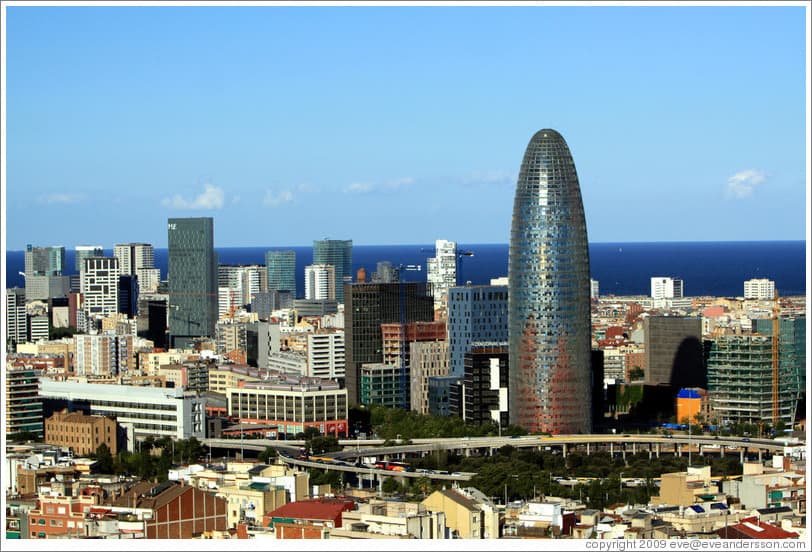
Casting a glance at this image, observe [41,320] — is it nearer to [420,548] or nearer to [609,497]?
[609,497]

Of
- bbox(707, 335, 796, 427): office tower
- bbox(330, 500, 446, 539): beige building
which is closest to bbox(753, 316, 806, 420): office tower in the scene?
bbox(707, 335, 796, 427): office tower

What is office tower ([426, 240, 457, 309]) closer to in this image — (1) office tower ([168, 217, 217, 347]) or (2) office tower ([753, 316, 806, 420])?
(1) office tower ([168, 217, 217, 347])

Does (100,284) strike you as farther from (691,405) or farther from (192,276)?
(691,405)

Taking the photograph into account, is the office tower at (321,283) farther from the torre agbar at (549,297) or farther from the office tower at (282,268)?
the torre agbar at (549,297)

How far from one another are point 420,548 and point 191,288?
47165 millimetres

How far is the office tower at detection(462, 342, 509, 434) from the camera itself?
114 feet

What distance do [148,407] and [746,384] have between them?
1041 centimetres

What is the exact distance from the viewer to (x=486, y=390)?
115 feet

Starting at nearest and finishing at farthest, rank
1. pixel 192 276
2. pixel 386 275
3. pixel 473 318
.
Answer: pixel 473 318 → pixel 386 275 → pixel 192 276

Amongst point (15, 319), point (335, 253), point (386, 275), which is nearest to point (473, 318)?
point (386, 275)

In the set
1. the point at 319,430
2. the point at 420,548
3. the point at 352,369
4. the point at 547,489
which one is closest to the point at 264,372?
the point at 352,369

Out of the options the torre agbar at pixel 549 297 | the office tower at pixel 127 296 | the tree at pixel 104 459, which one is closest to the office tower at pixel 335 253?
the office tower at pixel 127 296

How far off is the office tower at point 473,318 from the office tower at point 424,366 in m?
0.23

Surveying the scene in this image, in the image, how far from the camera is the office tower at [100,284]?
211 ft
